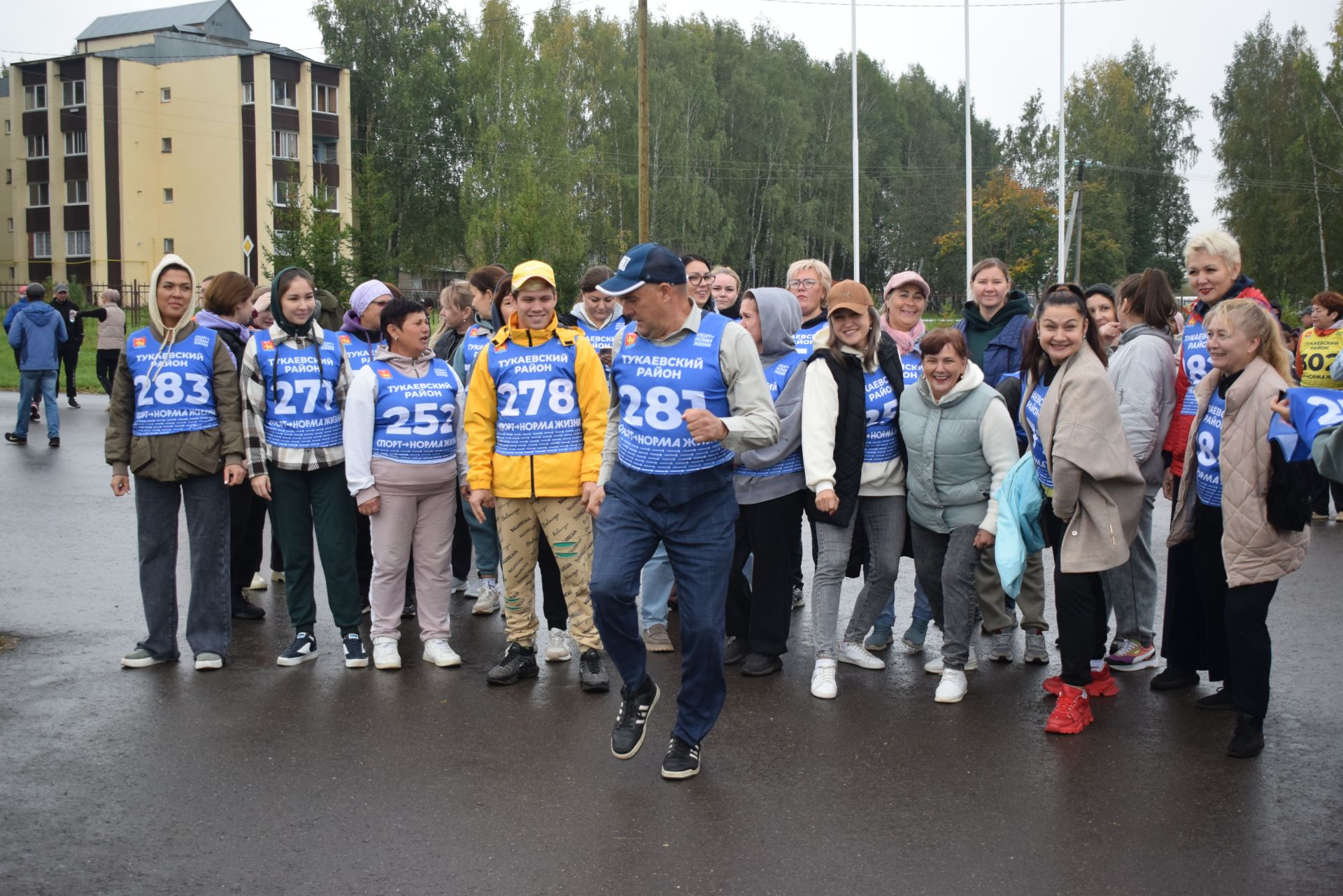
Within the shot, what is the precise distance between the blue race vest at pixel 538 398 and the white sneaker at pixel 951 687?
2.10 m

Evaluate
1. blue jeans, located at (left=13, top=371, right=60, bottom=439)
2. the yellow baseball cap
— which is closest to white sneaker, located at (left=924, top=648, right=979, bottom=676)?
the yellow baseball cap

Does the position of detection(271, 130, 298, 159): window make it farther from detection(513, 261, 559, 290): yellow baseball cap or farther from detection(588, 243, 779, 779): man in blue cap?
detection(588, 243, 779, 779): man in blue cap

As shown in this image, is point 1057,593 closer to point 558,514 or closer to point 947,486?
point 947,486

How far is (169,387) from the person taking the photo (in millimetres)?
6598

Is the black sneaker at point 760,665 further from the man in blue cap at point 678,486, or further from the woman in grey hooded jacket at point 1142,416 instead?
the woman in grey hooded jacket at point 1142,416

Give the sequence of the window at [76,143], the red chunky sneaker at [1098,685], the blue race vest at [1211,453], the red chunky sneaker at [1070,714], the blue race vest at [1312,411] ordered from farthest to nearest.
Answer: the window at [76,143] → the red chunky sneaker at [1098,685] → the blue race vest at [1211,453] → the red chunky sneaker at [1070,714] → the blue race vest at [1312,411]

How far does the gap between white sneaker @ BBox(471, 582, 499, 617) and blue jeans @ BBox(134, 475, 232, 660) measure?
1712 millimetres

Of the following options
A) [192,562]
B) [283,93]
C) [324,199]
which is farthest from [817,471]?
[283,93]

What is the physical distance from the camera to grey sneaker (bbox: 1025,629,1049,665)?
6809 millimetres

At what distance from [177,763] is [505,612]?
1838 mm

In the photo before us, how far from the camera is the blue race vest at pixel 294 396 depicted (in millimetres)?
6773

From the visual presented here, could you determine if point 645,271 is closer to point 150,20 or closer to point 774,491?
point 774,491

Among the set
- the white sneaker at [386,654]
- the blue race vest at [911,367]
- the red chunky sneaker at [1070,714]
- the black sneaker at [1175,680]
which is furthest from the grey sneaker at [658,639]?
the black sneaker at [1175,680]

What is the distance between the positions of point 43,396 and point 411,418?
1222cm
